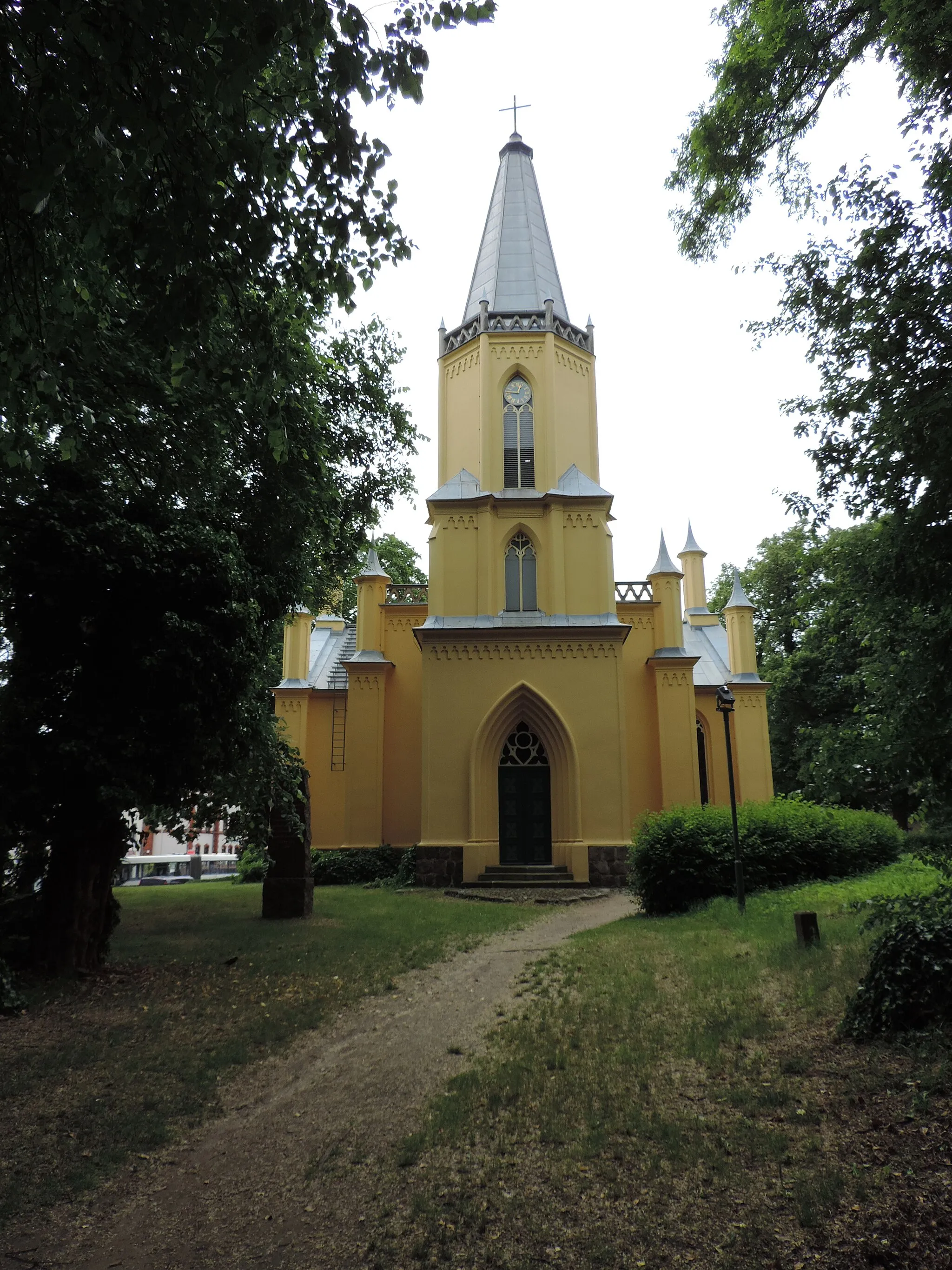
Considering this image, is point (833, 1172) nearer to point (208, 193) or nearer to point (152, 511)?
point (208, 193)

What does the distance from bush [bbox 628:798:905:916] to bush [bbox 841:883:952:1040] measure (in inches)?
300

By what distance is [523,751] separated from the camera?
21.8 meters

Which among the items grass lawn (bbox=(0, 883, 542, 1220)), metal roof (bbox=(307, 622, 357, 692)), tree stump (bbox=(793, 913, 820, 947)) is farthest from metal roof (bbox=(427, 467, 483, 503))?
tree stump (bbox=(793, 913, 820, 947))

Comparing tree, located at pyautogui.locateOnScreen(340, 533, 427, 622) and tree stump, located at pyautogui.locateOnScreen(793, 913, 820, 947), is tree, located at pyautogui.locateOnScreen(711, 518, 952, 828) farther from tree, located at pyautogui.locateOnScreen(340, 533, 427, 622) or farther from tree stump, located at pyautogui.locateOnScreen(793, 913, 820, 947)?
tree, located at pyautogui.locateOnScreen(340, 533, 427, 622)

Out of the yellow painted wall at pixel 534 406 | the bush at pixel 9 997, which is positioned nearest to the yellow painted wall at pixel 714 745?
the yellow painted wall at pixel 534 406

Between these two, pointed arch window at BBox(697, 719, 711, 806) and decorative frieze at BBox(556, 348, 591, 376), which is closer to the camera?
decorative frieze at BBox(556, 348, 591, 376)

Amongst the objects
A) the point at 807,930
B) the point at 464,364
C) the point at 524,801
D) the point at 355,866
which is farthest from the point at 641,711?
the point at 807,930

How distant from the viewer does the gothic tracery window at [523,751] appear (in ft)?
70.9

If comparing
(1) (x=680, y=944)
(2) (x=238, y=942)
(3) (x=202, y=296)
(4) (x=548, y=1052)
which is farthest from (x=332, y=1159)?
(2) (x=238, y=942)

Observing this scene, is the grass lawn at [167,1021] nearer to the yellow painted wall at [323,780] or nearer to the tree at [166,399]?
the tree at [166,399]

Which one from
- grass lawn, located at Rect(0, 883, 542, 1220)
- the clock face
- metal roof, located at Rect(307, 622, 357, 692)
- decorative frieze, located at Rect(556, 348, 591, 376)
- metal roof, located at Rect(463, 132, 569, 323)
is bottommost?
grass lawn, located at Rect(0, 883, 542, 1220)

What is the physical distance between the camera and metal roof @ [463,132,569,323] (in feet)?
84.0

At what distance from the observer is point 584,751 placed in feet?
68.7

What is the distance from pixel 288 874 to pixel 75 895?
18.1 feet
